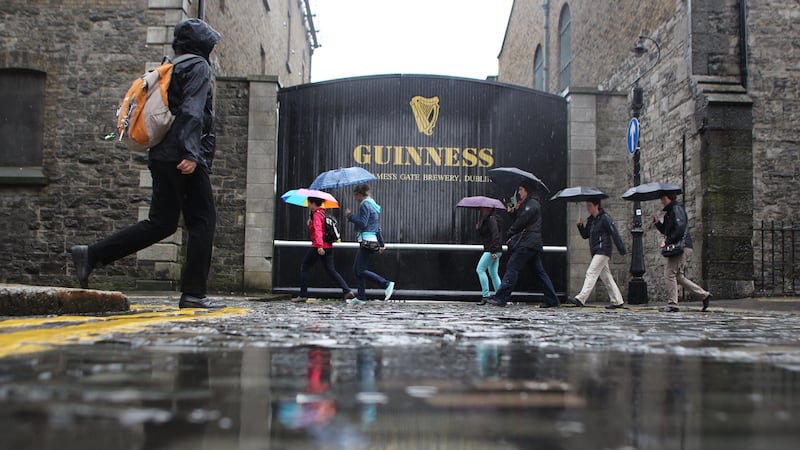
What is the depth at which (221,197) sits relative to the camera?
13.4 m

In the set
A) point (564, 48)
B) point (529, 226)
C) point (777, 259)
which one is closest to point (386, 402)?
point (529, 226)

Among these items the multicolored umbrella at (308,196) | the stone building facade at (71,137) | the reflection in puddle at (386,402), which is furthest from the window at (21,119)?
the reflection in puddle at (386,402)

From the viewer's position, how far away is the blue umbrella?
11.5m

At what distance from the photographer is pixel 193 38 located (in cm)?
576

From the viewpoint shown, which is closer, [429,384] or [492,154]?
[429,384]

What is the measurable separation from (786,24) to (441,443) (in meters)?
13.3

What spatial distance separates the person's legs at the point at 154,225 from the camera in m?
5.35

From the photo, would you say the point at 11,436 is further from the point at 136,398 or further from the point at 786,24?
A: the point at 786,24

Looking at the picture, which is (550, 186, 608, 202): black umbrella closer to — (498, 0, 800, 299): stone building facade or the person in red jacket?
(498, 0, 800, 299): stone building facade

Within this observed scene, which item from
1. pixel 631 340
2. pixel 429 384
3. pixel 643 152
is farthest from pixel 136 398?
pixel 643 152

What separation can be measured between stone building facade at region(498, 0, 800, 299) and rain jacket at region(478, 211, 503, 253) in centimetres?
269

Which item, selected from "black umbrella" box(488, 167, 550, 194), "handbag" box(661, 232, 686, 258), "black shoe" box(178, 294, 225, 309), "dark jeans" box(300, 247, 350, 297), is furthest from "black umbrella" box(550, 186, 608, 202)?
"black shoe" box(178, 294, 225, 309)

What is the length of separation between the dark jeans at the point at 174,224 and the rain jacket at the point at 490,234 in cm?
658

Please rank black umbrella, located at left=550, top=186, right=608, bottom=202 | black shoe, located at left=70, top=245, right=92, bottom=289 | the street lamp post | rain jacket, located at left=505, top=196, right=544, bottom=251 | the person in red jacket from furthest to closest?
the street lamp post, black umbrella, located at left=550, top=186, right=608, bottom=202, the person in red jacket, rain jacket, located at left=505, top=196, right=544, bottom=251, black shoe, located at left=70, top=245, right=92, bottom=289
